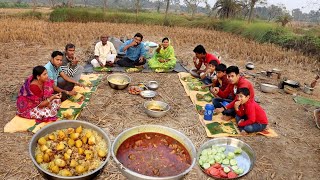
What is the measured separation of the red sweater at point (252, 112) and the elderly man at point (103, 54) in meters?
4.16

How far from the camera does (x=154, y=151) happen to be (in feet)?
11.3

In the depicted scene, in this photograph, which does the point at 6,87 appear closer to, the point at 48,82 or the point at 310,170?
the point at 48,82

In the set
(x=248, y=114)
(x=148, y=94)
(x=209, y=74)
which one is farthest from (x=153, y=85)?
(x=248, y=114)

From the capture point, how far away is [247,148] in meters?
3.65

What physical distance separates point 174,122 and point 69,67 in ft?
8.51

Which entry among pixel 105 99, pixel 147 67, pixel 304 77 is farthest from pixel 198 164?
pixel 304 77

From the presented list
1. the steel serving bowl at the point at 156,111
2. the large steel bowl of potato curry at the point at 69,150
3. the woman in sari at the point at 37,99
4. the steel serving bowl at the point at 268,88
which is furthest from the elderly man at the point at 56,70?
the steel serving bowl at the point at 268,88

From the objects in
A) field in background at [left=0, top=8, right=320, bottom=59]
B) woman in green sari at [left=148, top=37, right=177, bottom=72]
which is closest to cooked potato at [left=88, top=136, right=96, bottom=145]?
woman in green sari at [left=148, top=37, right=177, bottom=72]

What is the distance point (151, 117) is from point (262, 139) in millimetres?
1998

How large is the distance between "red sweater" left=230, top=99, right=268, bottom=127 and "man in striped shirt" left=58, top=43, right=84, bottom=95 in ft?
11.3

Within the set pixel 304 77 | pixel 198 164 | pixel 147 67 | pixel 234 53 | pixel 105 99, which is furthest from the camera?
pixel 234 53

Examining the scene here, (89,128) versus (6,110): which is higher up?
(89,128)

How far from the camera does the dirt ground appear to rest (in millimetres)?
3344

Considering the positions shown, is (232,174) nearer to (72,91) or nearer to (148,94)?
(148,94)
